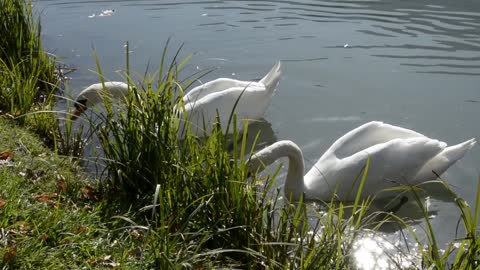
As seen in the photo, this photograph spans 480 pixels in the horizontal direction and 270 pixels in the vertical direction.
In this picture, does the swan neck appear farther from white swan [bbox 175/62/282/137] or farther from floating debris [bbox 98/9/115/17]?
floating debris [bbox 98/9/115/17]

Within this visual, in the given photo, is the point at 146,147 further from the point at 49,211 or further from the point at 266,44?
the point at 266,44

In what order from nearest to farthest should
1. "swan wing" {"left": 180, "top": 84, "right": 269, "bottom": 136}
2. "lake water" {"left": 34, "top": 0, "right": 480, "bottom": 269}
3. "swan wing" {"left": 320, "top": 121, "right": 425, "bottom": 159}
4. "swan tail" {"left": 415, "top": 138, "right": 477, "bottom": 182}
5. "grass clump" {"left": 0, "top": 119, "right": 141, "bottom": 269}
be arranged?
"grass clump" {"left": 0, "top": 119, "right": 141, "bottom": 269}
"swan tail" {"left": 415, "top": 138, "right": 477, "bottom": 182}
"swan wing" {"left": 320, "top": 121, "right": 425, "bottom": 159}
"swan wing" {"left": 180, "top": 84, "right": 269, "bottom": 136}
"lake water" {"left": 34, "top": 0, "right": 480, "bottom": 269}

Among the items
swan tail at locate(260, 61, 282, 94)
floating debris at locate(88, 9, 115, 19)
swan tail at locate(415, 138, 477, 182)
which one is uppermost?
swan tail at locate(260, 61, 282, 94)

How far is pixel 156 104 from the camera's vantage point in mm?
4250

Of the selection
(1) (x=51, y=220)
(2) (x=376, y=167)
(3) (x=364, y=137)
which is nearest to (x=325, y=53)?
(3) (x=364, y=137)

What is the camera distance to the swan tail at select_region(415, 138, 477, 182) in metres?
5.87

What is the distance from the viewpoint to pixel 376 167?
226 inches

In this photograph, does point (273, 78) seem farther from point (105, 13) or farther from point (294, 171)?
point (105, 13)

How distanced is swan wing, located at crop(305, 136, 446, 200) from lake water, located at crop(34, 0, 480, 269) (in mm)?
346

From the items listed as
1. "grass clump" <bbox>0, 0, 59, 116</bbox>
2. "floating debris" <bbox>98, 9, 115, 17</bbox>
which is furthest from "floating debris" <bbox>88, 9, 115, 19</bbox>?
"grass clump" <bbox>0, 0, 59, 116</bbox>

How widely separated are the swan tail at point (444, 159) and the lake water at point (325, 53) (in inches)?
8.8

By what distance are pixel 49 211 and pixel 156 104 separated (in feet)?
3.11

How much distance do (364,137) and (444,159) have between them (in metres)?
0.74

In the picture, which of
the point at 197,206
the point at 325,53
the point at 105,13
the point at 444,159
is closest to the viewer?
the point at 197,206
